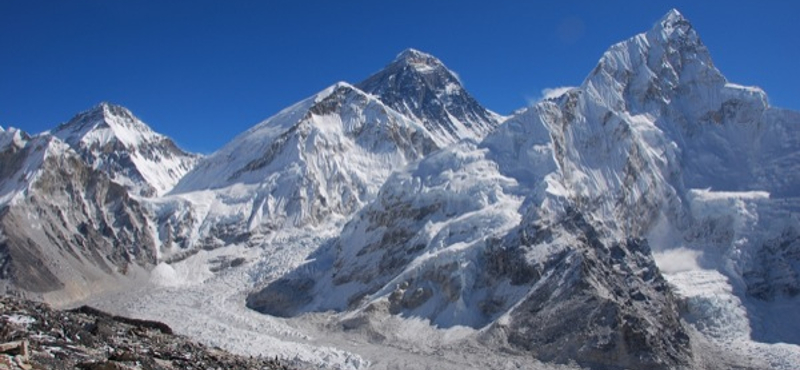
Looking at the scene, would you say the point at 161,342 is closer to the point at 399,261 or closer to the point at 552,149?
the point at 399,261

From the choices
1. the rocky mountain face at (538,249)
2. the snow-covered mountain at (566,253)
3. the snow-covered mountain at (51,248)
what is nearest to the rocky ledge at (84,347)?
the rocky mountain face at (538,249)

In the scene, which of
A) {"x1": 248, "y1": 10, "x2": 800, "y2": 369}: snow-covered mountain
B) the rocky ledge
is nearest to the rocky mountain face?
{"x1": 248, "y1": 10, "x2": 800, "y2": 369}: snow-covered mountain

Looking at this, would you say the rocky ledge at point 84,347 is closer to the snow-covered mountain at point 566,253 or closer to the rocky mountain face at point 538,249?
the rocky mountain face at point 538,249

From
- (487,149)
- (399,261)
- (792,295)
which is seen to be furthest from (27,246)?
(792,295)

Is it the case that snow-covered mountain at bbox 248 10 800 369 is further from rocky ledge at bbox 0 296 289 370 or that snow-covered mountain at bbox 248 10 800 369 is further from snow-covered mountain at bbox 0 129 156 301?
rocky ledge at bbox 0 296 289 370

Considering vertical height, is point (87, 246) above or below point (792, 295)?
above

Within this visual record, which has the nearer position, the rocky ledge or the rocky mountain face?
the rocky ledge
